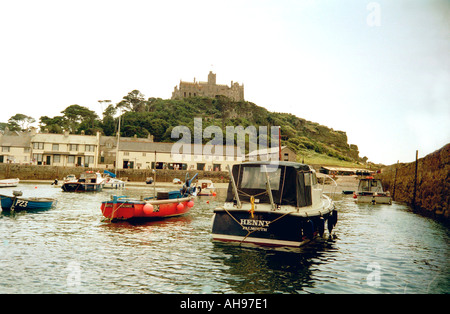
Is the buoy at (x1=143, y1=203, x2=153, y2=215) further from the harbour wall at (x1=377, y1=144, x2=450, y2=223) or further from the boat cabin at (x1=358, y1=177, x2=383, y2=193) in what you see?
the boat cabin at (x1=358, y1=177, x2=383, y2=193)

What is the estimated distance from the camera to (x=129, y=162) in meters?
85.8

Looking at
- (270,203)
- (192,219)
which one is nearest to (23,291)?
(270,203)

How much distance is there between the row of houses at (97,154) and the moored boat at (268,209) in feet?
219

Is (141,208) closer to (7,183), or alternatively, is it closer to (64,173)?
(7,183)

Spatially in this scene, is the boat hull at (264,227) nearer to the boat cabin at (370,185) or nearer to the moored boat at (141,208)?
the moored boat at (141,208)

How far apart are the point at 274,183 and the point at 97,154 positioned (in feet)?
260

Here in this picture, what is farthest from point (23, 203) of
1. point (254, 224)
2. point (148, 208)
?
point (254, 224)

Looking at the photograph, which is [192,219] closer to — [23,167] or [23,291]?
[23,291]

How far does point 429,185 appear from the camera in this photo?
3781cm

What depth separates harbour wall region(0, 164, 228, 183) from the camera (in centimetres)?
7375

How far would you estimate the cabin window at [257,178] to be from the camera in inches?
658

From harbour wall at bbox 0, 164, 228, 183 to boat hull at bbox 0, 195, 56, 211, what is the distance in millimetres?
47142

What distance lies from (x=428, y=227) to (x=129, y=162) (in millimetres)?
71910

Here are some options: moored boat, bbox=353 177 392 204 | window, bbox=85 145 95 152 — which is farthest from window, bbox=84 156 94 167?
moored boat, bbox=353 177 392 204
